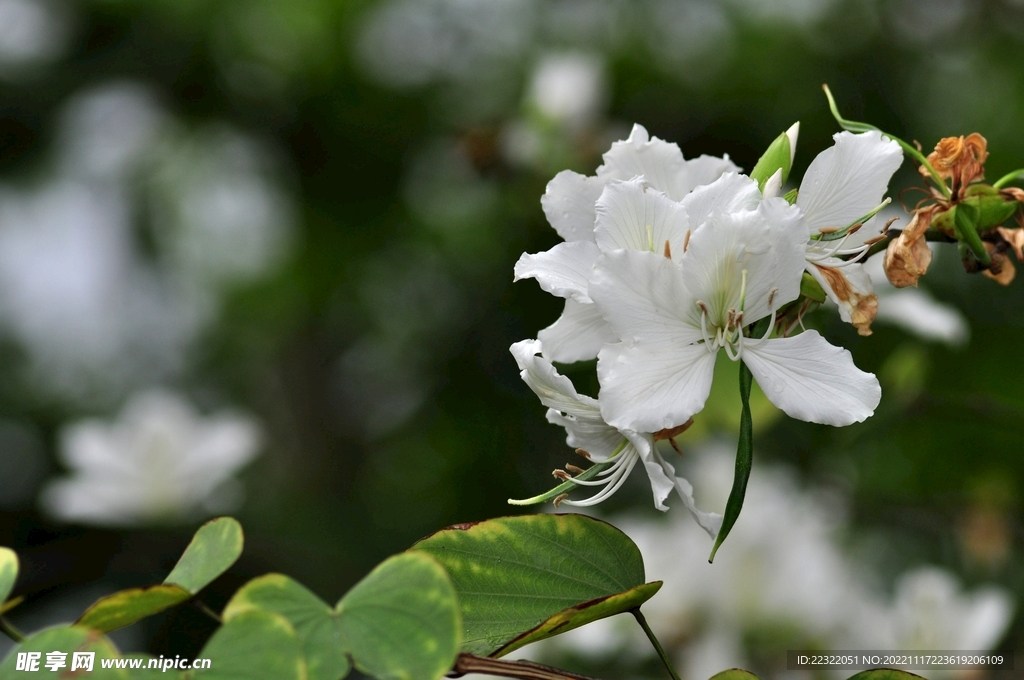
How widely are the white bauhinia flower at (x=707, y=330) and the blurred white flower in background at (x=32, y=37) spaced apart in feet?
6.74

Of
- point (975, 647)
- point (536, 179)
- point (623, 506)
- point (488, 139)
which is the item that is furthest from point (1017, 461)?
point (488, 139)

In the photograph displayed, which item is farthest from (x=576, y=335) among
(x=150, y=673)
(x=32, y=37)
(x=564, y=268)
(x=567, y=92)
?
(x=32, y=37)

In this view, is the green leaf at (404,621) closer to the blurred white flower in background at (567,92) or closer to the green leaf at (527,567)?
the green leaf at (527,567)

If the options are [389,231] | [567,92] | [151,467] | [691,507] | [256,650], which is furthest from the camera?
[389,231]

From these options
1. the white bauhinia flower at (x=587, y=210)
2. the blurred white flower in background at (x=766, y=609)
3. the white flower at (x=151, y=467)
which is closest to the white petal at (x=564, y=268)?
the white bauhinia flower at (x=587, y=210)

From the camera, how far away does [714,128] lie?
1.63 m

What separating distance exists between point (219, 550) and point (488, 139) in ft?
3.80

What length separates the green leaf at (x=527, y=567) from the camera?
1.33 feet

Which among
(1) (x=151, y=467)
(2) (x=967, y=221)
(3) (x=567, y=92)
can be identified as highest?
(2) (x=967, y=221)

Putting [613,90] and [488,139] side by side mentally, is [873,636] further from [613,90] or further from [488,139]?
[613,90]

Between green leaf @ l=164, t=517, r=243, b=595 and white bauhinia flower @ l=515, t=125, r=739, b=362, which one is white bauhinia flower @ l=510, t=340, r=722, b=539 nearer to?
white bauhinia flower @ l=515, t=125, r=739, b=362

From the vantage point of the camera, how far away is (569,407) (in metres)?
0.44

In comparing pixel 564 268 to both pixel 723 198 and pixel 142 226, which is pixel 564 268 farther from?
pixel 142 226

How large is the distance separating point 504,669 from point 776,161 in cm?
27
